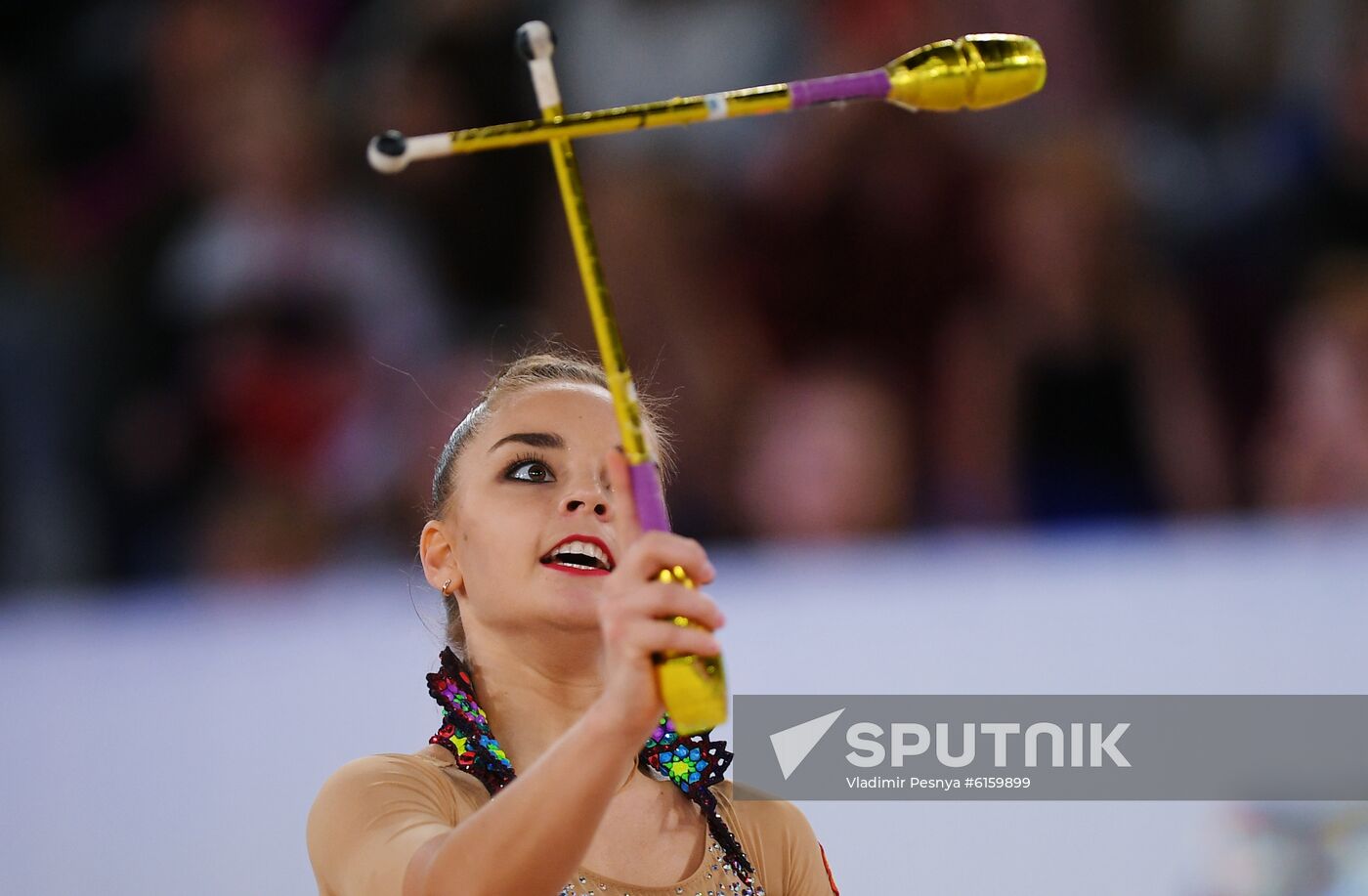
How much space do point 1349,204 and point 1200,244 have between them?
0.77ft

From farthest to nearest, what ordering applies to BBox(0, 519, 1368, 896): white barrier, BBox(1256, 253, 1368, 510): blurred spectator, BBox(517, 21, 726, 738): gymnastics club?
BBox(1256, 253, 1368, 510): blurred spectator
BBox(0, 519, 1368, 896): white barrier
BBox(517, 21, 726, 738): gymnastics club

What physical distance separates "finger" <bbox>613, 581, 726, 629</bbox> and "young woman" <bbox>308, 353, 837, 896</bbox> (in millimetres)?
173

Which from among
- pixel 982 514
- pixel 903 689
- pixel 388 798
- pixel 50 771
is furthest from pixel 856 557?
pixel 388 798

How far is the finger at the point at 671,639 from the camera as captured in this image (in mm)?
924

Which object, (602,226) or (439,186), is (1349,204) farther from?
A: (439,186)

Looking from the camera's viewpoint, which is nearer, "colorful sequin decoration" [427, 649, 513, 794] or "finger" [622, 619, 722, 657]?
"finger" [622, 619, 722, 657]

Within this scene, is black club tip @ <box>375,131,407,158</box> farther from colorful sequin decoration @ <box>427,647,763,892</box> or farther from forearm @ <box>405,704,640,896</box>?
colorful sequin decoration @ <box>427,647,763,892</box>

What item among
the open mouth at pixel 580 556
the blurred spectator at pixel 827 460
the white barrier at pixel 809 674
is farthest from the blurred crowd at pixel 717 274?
the open mouth at pixel 580 556

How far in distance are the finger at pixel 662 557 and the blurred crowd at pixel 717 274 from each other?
5.03 feet

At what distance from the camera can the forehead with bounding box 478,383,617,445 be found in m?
1.30

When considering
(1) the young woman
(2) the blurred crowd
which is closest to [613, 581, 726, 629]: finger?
(1) the young woman

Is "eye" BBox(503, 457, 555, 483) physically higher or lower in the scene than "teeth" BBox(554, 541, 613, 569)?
higher

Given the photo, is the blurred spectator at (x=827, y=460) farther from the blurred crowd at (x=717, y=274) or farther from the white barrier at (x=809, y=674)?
the white barrier at (x=809, y=674)

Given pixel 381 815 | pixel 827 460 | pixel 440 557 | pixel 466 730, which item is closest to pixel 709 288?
pixel 827 460
